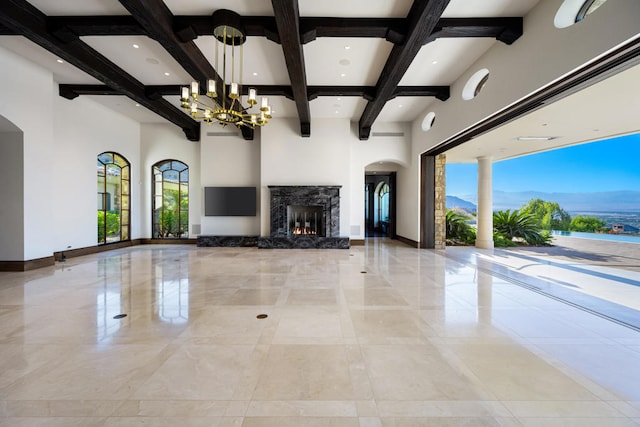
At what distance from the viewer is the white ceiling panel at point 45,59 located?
15.8 feet

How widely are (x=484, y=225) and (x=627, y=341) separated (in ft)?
23.5

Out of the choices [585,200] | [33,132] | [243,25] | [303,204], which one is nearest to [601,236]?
[585,200]

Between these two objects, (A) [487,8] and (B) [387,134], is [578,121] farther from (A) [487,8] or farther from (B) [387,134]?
(B) [387,134]

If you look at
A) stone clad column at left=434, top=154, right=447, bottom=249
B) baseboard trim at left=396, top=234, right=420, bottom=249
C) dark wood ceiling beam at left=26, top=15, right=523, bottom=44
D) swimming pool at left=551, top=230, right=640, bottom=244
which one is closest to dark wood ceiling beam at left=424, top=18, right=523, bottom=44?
dark wood ceiling beam at left=26, top=15, right=523, bottom=44

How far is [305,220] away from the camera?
30.4 feet

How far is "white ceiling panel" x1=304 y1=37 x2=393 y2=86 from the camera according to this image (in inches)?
189

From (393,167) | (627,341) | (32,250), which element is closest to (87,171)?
(32,250)

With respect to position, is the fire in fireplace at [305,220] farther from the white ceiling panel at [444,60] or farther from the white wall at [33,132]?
the white wall at [33,132]

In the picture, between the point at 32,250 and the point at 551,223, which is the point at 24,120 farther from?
the point at 551,223

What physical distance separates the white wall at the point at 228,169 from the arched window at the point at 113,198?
2.57 m

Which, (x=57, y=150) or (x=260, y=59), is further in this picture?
(x=57, y=150)

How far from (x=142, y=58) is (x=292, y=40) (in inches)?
131

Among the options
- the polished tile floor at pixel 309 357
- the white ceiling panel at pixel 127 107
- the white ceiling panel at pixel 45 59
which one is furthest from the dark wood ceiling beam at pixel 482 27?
the white ceiling panel at pixel 127 107

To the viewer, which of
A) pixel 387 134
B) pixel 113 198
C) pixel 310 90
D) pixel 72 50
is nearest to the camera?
pixel 72 50
